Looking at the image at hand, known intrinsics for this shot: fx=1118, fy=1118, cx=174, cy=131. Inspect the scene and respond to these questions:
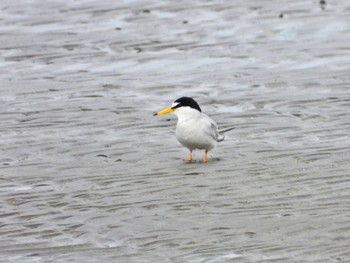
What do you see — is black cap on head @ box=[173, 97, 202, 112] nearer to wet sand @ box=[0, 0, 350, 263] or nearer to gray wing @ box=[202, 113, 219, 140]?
gray wing @ box=[202, 113, 219, 140]

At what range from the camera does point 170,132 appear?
45.5ft

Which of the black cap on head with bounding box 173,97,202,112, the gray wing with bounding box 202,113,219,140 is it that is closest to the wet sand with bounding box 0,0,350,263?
the gray wing with bounding box 202,113,219,140

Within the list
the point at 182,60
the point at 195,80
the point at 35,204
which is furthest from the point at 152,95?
the point at 35,204

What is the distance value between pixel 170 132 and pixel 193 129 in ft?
4.72

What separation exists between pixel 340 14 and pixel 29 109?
7324mm

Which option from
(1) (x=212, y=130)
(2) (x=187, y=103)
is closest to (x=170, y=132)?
(2) (x=187, y=103)

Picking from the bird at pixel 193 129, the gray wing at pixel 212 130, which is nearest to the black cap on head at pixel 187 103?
the bird at pixel 193 129

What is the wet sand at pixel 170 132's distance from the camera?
30.9 ft

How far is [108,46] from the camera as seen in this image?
19047 millimetres

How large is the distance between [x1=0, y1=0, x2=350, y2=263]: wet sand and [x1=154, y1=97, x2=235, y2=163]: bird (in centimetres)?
27

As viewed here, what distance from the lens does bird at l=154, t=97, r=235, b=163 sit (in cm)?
1243

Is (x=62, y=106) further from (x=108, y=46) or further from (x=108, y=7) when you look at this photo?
(x=108, y=7)

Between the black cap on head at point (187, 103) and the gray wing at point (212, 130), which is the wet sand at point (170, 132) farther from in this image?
the black cap on head at point (187, 103)

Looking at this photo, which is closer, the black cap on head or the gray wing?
the gray wing
